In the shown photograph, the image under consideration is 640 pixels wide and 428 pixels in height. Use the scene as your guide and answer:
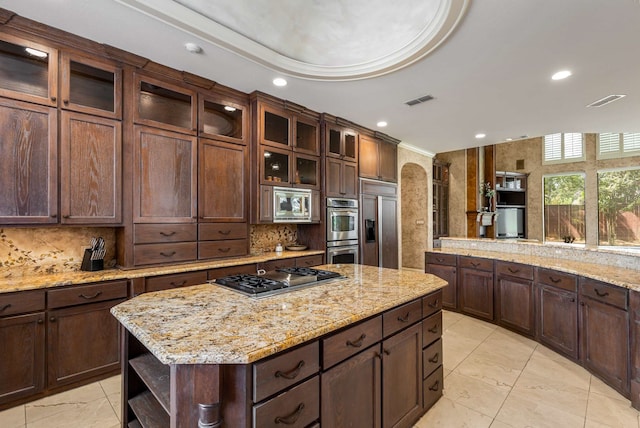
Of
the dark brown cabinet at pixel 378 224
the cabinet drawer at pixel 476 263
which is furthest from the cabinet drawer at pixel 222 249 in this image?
the cabinet drawer at pixel 476 263

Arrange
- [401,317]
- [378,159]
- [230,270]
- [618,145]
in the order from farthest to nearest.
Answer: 1. [618,145]
2. [378,159]
3. [230,270]
4. [401,317]

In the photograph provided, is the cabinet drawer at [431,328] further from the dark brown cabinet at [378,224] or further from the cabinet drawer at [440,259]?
the dark brown cabinet at [378,224]

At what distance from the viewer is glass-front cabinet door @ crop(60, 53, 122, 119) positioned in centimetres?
237

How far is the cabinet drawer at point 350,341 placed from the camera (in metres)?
1.29

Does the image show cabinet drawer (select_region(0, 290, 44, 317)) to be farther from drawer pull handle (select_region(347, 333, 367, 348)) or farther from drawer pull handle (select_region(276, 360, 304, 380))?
drawer pull handle (select_region(347, 333, 367, 348))

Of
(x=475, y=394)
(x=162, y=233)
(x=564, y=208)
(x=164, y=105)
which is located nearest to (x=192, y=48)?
(x=164, y=105)

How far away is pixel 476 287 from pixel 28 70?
5048 mm

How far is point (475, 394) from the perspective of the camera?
7.43 ft

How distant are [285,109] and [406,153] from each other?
9.88 ft

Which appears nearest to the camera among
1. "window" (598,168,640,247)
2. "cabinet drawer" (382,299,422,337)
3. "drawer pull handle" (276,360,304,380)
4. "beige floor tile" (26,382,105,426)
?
"drawer pull handle" (276,360,304,380)

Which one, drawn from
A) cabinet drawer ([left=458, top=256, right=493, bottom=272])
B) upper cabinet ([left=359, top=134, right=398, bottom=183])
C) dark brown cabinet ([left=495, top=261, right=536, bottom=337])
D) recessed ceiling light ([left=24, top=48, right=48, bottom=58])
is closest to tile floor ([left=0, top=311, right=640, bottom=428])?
dark brown cabinet ([left=495, top=261, right=536, bottom=337])

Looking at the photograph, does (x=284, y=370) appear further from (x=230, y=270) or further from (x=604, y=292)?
(x=604, y=292)

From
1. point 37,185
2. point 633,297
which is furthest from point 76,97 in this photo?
point 633,297

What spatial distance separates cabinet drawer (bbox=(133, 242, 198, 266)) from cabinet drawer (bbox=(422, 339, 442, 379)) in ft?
7.64
